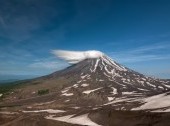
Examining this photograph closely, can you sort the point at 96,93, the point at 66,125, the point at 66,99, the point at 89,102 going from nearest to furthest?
1. the point at 66,125
2. the point at 89,102
3. the point at 66,99
4. the point at 96,93

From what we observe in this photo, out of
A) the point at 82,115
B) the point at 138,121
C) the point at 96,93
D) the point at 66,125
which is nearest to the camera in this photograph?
the point at 138,121

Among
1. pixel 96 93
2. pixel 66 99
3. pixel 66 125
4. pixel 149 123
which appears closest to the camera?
pixel 149 123

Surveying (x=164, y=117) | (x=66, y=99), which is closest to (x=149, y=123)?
(x=164, y=117)

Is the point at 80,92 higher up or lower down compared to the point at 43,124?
higher up

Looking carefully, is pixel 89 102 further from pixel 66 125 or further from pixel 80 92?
pixel 66 125

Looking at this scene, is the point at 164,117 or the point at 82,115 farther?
the point at 82,115

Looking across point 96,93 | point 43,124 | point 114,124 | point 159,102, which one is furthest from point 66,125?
point 96,93

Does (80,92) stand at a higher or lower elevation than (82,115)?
higher

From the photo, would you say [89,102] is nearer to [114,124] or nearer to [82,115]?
[82,115]

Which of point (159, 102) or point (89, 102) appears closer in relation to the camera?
point (159, 102)
